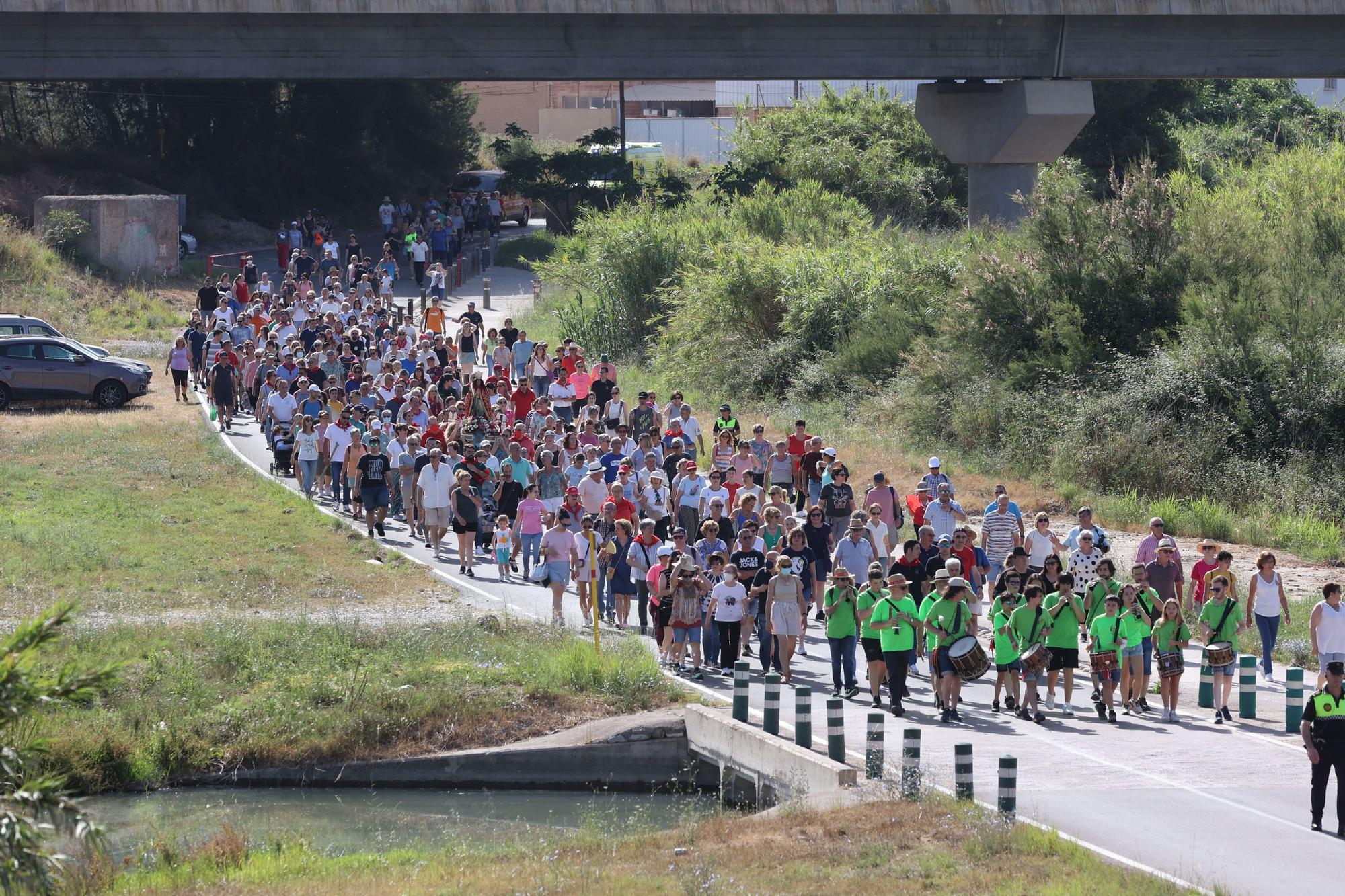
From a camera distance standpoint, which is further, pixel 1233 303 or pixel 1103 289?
pixel 1103 289

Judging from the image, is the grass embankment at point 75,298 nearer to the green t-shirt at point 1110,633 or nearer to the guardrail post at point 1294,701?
the green t-shirt at point 1110,633

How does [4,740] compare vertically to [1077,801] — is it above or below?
above

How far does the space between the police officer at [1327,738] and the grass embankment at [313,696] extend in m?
6.36

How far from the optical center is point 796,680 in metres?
16.7

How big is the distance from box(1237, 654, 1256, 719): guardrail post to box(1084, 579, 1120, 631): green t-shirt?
1.38 metres

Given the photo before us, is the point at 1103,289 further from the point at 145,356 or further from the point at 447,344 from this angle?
the point at 145,356

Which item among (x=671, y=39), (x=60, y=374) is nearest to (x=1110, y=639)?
(x=60, y=374)

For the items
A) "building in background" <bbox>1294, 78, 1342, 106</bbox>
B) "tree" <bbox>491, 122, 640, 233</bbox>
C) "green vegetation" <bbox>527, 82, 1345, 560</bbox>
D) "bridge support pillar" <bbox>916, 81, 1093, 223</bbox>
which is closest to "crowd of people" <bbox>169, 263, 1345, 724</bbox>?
"green vegetation" <bbox>527, 82, 1345, 560</bbox>

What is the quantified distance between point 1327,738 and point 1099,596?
13.7 ft

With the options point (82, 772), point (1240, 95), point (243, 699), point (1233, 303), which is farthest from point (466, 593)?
point (1240, 95)

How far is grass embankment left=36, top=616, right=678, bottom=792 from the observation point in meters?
15.6

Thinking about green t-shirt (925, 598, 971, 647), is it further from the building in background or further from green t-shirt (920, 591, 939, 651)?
the building in background

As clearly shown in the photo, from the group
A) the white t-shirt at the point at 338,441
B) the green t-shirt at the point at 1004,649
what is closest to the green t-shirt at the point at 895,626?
the green t-shirt at the point at 1004,649

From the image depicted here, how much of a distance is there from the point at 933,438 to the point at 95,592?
15.9 metres
